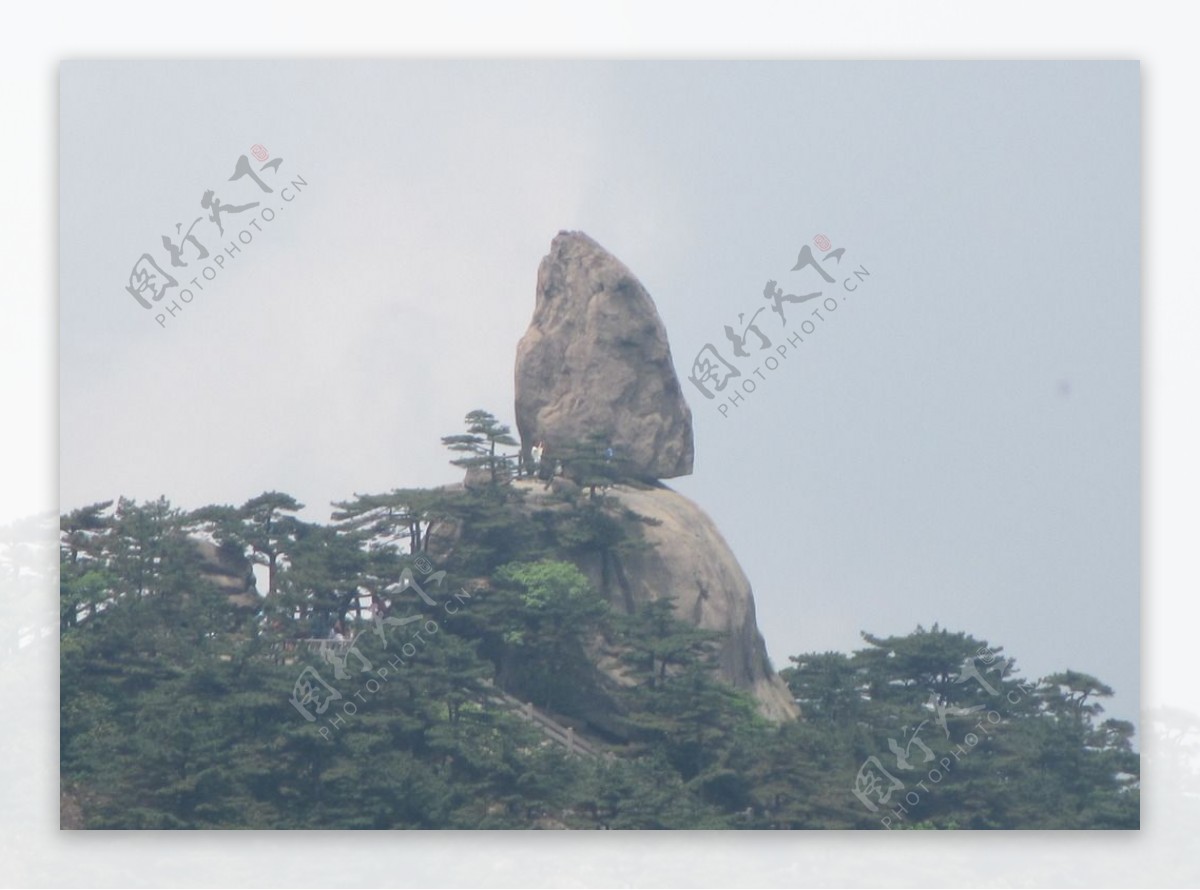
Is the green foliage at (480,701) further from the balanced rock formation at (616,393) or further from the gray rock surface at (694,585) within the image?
the balanced rock formation at (616,393)

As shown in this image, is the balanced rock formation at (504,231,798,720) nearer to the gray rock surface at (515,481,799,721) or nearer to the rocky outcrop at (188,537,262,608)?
the gray rock surface at (515,481,799,721)

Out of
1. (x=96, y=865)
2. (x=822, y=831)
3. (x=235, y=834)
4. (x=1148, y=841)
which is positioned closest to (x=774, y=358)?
(x=822, y=831)

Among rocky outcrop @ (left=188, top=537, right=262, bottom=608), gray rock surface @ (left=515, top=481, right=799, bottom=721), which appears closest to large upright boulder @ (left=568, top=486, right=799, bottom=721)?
gray rock surface @ (left=515, top=481, right=799, bottom=721)

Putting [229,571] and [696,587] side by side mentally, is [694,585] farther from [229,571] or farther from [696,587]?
[229,571]

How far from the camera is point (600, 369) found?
41.8 feet

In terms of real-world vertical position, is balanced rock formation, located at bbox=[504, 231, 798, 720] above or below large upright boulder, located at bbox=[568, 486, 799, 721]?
above

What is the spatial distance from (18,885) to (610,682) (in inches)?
152

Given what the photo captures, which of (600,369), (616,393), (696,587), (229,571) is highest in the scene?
(600,369)

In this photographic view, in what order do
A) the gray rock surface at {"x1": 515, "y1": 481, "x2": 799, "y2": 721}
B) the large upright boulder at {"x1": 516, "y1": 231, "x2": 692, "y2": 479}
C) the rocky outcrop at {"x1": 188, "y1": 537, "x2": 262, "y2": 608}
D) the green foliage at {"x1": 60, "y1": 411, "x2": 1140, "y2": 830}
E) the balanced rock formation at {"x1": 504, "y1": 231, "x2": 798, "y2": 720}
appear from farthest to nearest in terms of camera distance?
the large upright boulder at {"x1": 516, "y1": 231, "x2": 692, "y2": 479} < the balanced rock formation at {"x1": 504, "y1": 231, "x2": 798, "y2": 720} < the gray rock surface at {"x1": 515, "y1": 481, "x2": 799, "y2": 721} < the rocky outcrop at {"x1": 188, "y1": 537, "x2": 262, "y2": 608} < the green foliage at {"x1": 60, "y1": 411, "x2": 1140, "y2": 830}

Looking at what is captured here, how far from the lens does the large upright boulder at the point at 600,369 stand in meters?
12.7

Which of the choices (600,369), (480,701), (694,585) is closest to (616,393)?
(600,369)

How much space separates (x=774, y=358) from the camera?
11.5 m

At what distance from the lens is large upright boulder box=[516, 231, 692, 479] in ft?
41.7

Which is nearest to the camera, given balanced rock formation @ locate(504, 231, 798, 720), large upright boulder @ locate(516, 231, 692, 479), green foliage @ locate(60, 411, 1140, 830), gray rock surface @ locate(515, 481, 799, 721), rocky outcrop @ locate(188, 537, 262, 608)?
green foliage @ locate(60, 411, 1140, 830)
